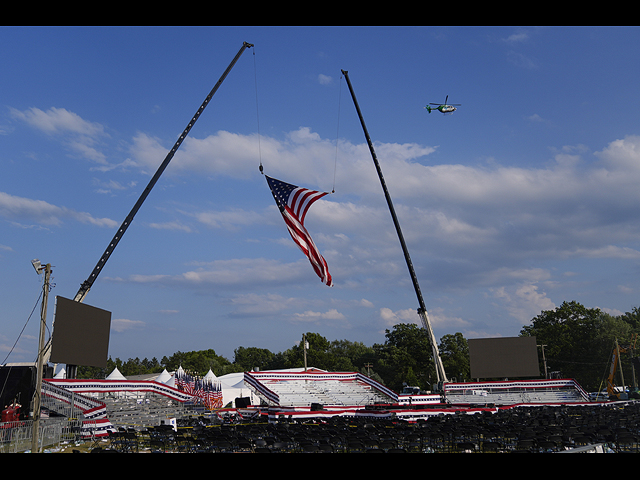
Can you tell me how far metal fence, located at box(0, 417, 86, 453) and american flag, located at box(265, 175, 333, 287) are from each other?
566 inches

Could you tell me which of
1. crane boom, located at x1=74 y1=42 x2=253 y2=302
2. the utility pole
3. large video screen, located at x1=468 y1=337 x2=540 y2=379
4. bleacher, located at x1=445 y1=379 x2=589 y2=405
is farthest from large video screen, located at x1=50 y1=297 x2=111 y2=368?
large video screen, located at x1=468 y1=337 x2=540 y2=379

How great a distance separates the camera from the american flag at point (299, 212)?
2558 centimetres

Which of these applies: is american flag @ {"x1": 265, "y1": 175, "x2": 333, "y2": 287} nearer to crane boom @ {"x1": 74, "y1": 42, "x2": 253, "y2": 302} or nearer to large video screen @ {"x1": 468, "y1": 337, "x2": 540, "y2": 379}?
crane boom @ {"x1": 74, "y1": 42, "x2": 253, "y2": 302}

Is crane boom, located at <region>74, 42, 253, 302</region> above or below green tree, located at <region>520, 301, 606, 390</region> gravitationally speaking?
above

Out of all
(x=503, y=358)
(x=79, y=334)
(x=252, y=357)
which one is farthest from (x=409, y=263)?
(x=252, y=357)

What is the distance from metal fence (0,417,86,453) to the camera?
17.8 metres

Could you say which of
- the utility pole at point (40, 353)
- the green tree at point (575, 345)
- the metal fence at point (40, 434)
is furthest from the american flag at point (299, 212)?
the green tree at point (575, 345)

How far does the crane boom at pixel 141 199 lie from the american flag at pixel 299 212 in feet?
79.5

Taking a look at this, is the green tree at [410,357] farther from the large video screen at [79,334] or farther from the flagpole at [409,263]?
the large video screen at [79,334]

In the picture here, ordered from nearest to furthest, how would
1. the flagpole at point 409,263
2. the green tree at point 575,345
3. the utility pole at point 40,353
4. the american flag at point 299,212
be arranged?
the utility pole at point 40,353, the american flag at point 299,212, the flagpole at point 409,263, the green tree at point 575,345
